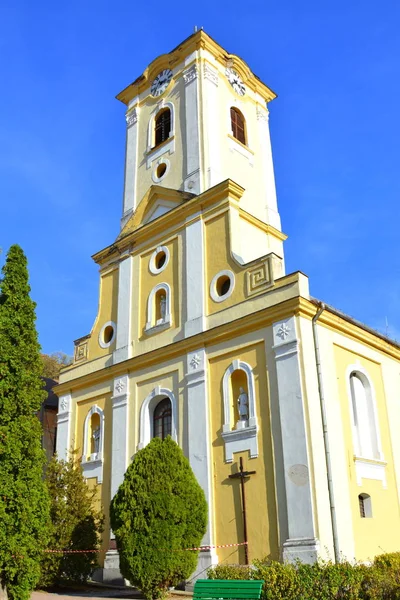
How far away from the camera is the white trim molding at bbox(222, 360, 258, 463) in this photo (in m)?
17.5

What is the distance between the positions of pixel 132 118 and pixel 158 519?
18.9 metres

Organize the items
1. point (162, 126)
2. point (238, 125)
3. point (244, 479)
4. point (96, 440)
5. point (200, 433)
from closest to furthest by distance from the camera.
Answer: point (244, 479)
point (200, 433)
point (96, 440)
point (238, 125)
point (162, 126)

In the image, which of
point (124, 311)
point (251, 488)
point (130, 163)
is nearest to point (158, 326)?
point (124, 311)

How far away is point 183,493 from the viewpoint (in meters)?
15.2

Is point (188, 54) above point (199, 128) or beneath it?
above

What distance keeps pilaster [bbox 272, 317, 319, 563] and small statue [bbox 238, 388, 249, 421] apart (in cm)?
150

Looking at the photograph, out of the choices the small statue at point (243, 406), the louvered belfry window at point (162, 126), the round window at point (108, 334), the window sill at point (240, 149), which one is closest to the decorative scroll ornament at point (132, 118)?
the louvered belfry window at point (162, 126)

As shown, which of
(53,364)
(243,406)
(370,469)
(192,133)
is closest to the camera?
(370,469)

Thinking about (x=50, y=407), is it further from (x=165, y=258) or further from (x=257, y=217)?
(x=257, y=217)

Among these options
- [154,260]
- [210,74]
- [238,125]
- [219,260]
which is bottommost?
[219,260]

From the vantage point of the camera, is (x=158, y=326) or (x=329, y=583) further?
(x=158, y=326)

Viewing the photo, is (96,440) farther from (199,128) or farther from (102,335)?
(199,128)

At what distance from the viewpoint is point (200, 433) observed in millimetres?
18781

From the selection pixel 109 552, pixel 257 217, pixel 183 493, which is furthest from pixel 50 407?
pixel 183 493
